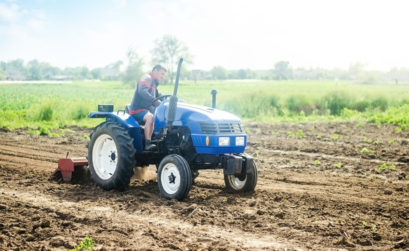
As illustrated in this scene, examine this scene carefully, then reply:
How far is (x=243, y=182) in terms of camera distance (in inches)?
316

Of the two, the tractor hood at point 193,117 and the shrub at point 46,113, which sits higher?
the tractor hood at point 193,117

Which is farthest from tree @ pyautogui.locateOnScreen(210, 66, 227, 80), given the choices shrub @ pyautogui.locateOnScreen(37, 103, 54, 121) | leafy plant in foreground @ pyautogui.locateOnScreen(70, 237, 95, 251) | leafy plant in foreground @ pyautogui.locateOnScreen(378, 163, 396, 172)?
leafy plant in foreground @ pyautogui.locateOnScreen(70, 237, 95, 251)

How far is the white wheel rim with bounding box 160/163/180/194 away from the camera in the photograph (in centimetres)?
730

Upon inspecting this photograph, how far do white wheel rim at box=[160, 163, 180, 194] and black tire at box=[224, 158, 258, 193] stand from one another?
3.68ft

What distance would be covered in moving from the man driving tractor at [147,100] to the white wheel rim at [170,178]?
489 millimetres

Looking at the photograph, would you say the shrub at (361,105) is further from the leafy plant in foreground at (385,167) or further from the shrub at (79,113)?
the leafy plant in foreground at (385,167)

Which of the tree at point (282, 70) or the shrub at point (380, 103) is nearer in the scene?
the shrub at point (380, 103)

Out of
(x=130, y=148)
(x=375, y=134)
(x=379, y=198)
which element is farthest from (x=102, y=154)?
(x=375, y=134)

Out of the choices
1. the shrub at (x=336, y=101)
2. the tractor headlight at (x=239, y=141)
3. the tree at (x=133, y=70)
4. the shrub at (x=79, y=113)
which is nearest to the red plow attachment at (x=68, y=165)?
the tractor headlight at (x=239, y=141)

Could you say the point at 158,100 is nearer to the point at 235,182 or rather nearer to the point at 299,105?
the point at 235,182

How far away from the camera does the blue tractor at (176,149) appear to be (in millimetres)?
7309

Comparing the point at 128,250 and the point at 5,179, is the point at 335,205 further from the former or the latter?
the point at 5,179

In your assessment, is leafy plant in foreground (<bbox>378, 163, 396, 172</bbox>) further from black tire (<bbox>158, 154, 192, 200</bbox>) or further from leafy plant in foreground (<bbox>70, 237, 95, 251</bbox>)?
leafy plant in foreground (<bbox>70, 237, 95, 251</bbox>)

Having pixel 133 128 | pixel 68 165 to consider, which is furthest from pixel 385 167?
pixel 68 165
